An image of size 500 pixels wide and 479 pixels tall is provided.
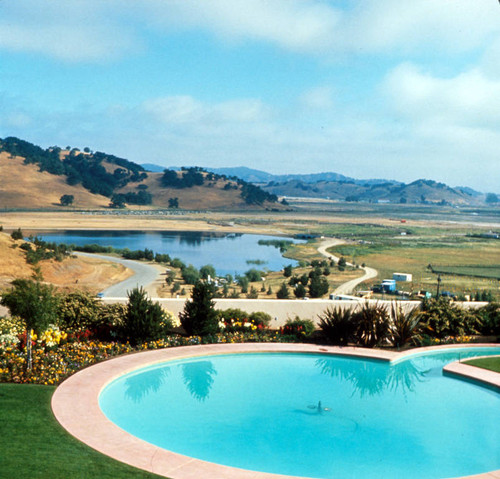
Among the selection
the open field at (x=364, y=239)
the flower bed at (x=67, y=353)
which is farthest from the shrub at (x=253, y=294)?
the flower bed at (x=67, y=353)

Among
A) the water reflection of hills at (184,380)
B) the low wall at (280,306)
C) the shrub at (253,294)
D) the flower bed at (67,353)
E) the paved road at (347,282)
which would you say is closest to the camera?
the flower bed at (67,353)

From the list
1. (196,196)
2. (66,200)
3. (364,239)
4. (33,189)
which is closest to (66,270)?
(364,239)

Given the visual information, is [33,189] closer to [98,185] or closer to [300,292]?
[98,185]

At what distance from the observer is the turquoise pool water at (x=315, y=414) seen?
970 centimetres

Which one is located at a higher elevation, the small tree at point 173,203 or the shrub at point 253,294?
the small tree at point 173,203

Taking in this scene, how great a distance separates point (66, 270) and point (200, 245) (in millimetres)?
39413

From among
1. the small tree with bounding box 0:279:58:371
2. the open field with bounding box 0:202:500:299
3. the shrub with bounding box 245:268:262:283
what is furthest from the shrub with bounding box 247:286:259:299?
the small tree with bounding box 0:279:58:371

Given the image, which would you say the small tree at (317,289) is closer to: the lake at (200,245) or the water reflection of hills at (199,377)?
the lake at (200,245)

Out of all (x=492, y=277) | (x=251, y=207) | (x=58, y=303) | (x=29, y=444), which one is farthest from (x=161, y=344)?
(x=251, y=207)

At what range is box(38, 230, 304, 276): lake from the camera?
70875 mm

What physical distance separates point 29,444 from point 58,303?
21.4 feet

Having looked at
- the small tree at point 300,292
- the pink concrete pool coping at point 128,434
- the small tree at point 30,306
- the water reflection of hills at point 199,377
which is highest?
the small tree at point 30,306

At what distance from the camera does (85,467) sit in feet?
27.1

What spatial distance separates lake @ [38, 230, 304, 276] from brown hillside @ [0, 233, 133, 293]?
1422cm
